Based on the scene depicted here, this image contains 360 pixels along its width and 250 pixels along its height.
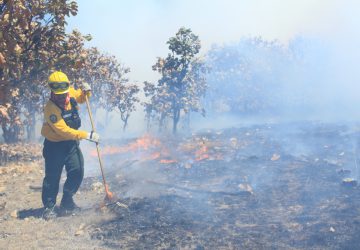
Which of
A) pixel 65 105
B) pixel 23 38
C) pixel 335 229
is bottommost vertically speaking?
pixel 335 229

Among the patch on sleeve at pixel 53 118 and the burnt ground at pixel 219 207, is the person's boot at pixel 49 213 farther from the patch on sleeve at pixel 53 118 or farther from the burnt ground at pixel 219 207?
the patch on sleeve at pixel 53 118

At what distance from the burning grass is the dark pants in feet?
4.15

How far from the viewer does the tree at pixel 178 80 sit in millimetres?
18719

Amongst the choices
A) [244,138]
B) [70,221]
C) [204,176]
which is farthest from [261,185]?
[244,138]

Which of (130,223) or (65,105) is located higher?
(65,105)

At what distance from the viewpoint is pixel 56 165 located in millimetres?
6980

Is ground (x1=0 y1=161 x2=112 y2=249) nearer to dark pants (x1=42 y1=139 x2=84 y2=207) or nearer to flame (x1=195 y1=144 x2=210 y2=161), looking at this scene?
dark pants (x1=42 y1=139 x2=84 y2=207)

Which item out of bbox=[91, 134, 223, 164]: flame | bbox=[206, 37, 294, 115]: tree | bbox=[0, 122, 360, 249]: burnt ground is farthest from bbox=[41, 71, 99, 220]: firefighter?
bbox=[206, 37, 294, 115]: tree

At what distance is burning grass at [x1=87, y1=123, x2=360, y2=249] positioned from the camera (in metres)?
5.59

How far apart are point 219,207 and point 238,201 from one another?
1.82 feet

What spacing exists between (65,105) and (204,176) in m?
4.76

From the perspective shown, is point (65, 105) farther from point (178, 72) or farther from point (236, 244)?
point (178, 72)

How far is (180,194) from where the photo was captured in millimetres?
8242

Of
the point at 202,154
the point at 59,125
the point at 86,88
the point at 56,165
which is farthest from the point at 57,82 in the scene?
the point at 202,154
